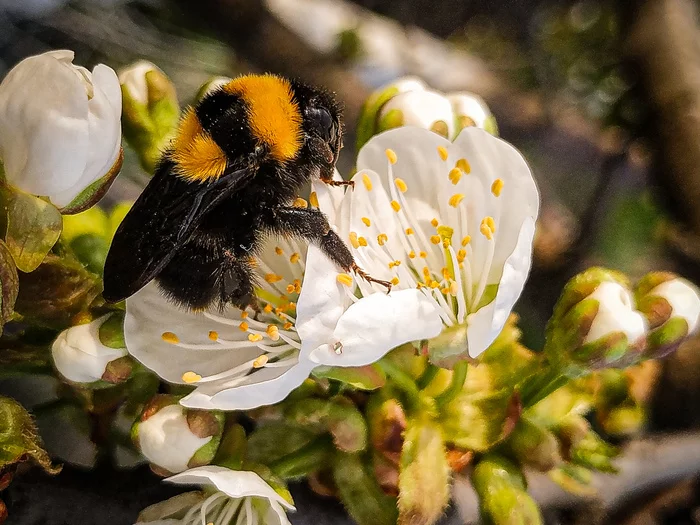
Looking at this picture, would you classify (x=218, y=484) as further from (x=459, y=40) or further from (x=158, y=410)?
(x=459, y=40)

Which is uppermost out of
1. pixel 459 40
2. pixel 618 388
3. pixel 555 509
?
pixel 618 388

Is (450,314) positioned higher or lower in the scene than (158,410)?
higher

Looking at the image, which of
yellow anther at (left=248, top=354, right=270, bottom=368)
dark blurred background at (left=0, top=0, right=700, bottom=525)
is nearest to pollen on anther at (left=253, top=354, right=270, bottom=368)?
yellow anther at (left=248, top=354, right=270, bottom=368)

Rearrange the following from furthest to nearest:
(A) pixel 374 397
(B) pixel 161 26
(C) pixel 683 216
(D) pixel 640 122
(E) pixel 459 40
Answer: (E) pixel 459 40
(B) pixel 161 26
(D) pixel 640 122
(C) pixel 683 216
(A) pixel 374 397

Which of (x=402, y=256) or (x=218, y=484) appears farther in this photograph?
(x=402, y=256)

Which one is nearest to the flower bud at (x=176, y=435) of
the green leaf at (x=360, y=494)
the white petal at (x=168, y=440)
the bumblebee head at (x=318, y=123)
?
the white petal at (x=168, y=440)

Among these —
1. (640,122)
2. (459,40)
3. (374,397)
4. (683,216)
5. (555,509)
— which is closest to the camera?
(374,397)

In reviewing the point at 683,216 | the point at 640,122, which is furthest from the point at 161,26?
the point at 683,216
